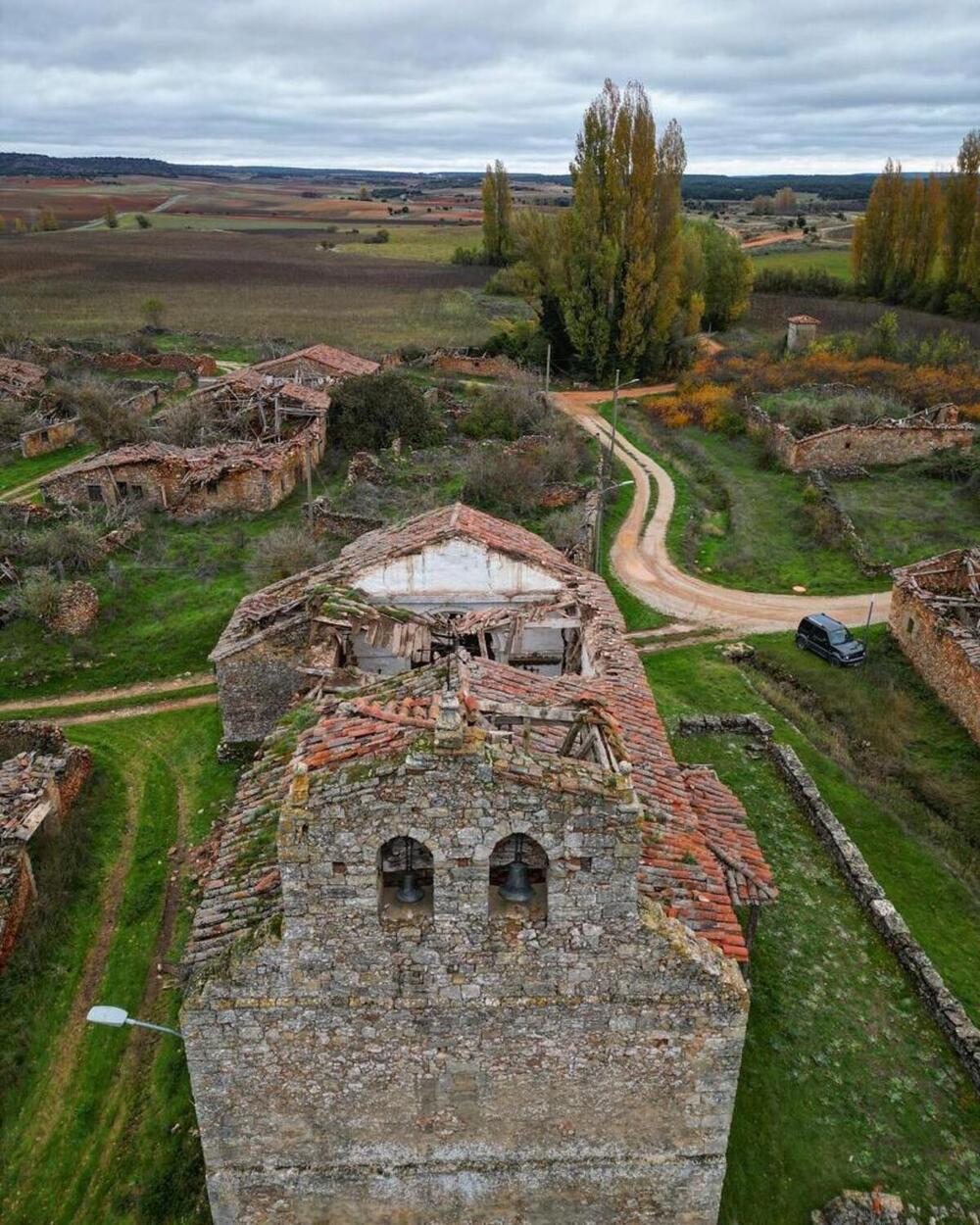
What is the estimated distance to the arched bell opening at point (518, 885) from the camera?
752 cm

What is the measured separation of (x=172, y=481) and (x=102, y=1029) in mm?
25655

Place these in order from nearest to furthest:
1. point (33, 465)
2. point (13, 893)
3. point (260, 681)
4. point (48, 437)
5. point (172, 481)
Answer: point (13, 893), point (260, 681), point (172, 481), point (33, 465), point (48, 437)

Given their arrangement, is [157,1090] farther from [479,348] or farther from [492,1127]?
[479,348]

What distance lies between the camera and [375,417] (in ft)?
140

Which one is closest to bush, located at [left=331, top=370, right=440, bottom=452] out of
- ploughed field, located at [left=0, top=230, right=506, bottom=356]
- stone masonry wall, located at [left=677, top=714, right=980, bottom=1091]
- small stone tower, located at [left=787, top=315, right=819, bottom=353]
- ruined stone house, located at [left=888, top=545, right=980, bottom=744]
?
ploughed field, located at [left=0, top=230, right=506, bottom=356]

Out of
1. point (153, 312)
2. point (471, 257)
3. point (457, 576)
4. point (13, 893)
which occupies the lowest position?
point (13, 893)

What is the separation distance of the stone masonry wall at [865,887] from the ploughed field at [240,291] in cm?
5096

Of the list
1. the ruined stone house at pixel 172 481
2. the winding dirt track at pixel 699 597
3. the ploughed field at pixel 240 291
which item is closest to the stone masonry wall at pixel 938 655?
the winding dirt track at pixel 699 597

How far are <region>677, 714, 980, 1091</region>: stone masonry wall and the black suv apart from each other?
18.5 feet

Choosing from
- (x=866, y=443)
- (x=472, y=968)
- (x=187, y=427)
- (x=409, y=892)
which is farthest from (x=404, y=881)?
(x=866, y=443)

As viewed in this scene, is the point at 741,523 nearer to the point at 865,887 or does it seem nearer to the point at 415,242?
the point at 865,887

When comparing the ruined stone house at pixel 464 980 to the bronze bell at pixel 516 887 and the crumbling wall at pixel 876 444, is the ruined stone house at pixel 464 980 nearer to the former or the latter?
the bronze bell at pixel 516 887

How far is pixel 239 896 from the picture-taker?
29.2 feet

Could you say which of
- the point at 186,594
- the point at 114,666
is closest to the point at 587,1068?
the point at 114,666
